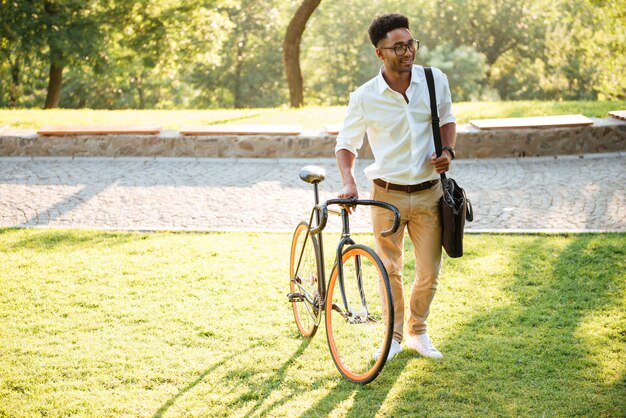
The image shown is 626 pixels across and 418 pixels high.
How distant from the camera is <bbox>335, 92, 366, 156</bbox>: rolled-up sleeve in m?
4.64

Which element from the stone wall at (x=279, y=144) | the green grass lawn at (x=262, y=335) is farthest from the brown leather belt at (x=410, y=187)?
the stone wall at (x=279, y=144)

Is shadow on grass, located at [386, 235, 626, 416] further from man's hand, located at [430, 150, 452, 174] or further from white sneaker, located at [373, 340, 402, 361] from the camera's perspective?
man's hand, located at [430, 150, 452, 174]

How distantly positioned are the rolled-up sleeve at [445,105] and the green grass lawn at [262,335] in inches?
64.6

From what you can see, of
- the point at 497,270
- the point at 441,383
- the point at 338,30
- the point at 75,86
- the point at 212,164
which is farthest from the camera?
the point at 338,30

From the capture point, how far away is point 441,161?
4.41m

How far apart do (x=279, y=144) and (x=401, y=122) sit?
696cm

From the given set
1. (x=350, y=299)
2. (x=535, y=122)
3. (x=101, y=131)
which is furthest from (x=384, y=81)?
(x=101, y=131)

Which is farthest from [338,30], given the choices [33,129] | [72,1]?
[33,129]

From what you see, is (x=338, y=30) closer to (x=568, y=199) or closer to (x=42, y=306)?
(x=568, y=199)

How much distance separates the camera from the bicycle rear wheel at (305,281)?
5.07 metres

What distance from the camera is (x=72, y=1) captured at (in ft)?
69.1

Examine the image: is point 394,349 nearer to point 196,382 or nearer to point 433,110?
point 196,382

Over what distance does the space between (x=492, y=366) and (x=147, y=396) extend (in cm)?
226

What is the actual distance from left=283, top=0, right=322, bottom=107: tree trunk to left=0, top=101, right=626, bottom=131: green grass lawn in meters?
1.99
